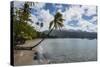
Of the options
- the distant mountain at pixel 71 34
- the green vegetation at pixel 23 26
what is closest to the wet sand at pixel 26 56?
the green vegetation at pixel 23 26

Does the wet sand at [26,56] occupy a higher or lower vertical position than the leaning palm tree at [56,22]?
lower

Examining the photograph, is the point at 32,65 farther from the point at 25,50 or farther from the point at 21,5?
the point at 21,5

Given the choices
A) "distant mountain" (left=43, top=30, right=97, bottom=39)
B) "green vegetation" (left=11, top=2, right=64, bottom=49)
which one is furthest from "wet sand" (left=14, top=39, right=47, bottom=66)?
"distant mountain" (left=43, top=30, right=97, bottom=39)

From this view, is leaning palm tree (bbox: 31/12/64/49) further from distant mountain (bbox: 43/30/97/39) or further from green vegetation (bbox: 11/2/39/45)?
green vegetation (bbox: 11/2/39/45)

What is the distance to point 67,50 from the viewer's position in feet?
6.52

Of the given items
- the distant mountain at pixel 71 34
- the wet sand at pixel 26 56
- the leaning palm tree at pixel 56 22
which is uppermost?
the leaning palm tree at pixel 56 22

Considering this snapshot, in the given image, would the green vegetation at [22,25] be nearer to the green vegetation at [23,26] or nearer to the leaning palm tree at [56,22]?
the green vegetation at [23,26]

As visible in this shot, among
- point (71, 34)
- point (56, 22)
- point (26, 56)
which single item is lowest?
point (26, 56)

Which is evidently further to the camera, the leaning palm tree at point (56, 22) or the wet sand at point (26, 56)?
the leaning palm tree at point (56, 22)

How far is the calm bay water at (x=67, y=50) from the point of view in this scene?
75.2 inches

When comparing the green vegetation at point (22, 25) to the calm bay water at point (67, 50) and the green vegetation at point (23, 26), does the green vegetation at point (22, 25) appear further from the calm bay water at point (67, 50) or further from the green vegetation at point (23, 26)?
the calm bay water at point (67, 50)

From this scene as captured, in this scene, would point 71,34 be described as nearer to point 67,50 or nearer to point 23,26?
point 67,50

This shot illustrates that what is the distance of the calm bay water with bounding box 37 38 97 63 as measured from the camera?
1.91 meters

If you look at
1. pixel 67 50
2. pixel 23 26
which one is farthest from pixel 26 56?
pixel 67 50
